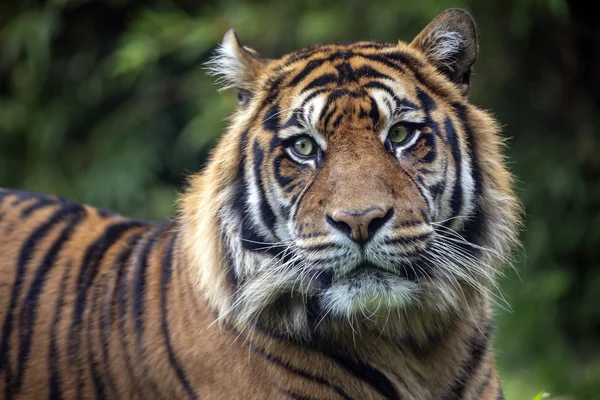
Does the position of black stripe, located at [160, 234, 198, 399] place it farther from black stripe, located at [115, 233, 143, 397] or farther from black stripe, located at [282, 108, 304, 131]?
black stripe, located at [282, 108, 304, 131]

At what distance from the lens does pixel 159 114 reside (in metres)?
7.64

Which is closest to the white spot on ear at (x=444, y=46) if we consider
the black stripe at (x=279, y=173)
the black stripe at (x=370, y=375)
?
the black stripe at (x=279, y=173)

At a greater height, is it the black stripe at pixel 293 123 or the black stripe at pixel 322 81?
the black stripe at pixel 322 81

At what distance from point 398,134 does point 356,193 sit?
1.10 ft

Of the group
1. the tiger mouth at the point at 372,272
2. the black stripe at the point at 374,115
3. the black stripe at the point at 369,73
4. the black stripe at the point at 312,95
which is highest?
the black stripe at the point at 369,73

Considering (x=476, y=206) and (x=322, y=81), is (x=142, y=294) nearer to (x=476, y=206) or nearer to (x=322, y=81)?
(x=322, y=81)

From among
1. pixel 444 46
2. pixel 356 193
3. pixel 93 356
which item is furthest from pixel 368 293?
pixel 93 356

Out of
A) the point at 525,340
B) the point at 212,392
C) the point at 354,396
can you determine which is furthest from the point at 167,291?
the point at 525,340

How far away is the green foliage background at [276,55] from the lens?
5793 millimetres

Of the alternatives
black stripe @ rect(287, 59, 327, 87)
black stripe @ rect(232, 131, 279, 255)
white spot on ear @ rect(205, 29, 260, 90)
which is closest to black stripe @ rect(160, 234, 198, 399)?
black stripe @ rect(232, 131, 279, 255)

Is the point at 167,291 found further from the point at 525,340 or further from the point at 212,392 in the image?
the point at 525,340

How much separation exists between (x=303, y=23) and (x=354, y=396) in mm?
4175

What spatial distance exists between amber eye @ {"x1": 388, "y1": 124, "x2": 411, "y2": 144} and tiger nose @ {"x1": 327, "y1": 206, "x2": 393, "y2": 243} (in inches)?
13.4

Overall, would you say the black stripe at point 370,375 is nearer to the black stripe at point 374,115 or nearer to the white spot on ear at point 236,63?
the black stripe at point 374,115
